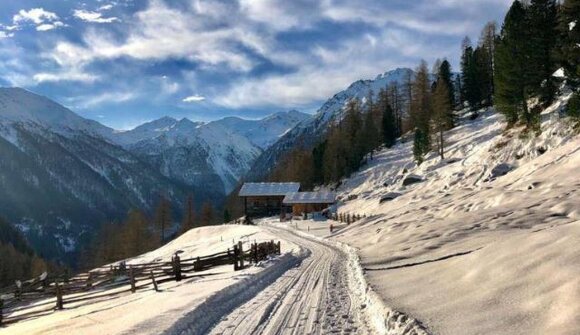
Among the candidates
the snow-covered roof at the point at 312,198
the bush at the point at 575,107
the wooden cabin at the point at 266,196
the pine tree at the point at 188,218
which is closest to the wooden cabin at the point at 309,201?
the snow-covered roof at the point at 312,198

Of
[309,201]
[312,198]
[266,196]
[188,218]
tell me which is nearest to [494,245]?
[309,201]

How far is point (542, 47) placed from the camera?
4659 centimetres

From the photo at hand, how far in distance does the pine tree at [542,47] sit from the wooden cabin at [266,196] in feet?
178

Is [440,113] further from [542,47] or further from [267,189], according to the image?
[267,189]

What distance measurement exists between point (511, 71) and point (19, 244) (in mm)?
154605

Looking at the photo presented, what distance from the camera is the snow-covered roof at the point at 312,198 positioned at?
80.9 m

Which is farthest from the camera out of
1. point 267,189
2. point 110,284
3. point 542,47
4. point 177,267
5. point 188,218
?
point 188,218

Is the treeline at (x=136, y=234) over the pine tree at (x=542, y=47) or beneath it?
beneath

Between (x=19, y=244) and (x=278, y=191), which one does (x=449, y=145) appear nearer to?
(x=278, y=191)

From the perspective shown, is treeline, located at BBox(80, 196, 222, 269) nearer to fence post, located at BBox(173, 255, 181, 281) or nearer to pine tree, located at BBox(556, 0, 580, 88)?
fence post, located at BBox(173, 255, 181, 281)

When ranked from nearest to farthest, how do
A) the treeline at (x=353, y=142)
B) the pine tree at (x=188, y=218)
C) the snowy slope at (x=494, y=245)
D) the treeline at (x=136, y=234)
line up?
the snowy slope at (x=494, y=245) < the treeline at (x=136, y=234) < the treeline at (x=353, y=142) < the pine tree at (x=188, y=218)

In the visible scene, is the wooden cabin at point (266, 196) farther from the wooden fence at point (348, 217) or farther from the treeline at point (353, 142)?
the wooden fence at point (348, 217)

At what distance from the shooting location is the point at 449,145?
72.3m

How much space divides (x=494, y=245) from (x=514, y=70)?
40.4 meters
